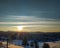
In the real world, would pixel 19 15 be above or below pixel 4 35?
above

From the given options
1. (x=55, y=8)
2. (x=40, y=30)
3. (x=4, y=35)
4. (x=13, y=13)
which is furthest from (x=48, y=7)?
(x=4, y=35)

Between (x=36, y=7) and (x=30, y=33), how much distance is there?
10.6 inches

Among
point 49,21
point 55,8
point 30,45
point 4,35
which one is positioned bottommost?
point 30,45

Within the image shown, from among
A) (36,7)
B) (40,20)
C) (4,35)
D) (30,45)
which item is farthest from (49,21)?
(4,35)

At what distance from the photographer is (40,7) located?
1.29 metres

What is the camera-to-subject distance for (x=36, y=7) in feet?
4.25

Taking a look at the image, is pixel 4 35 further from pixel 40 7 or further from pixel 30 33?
pixel 40 7

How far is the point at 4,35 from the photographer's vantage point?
1221mm

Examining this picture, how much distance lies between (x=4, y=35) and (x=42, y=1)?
50cm

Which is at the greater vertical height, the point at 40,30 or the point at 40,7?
the point at 40,7

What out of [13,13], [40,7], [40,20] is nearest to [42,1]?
[40,7]

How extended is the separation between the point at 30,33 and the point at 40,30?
4.0 inches

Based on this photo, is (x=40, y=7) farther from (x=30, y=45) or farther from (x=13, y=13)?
(x=30, y=45)

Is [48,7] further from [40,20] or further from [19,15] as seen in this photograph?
[19,15]
